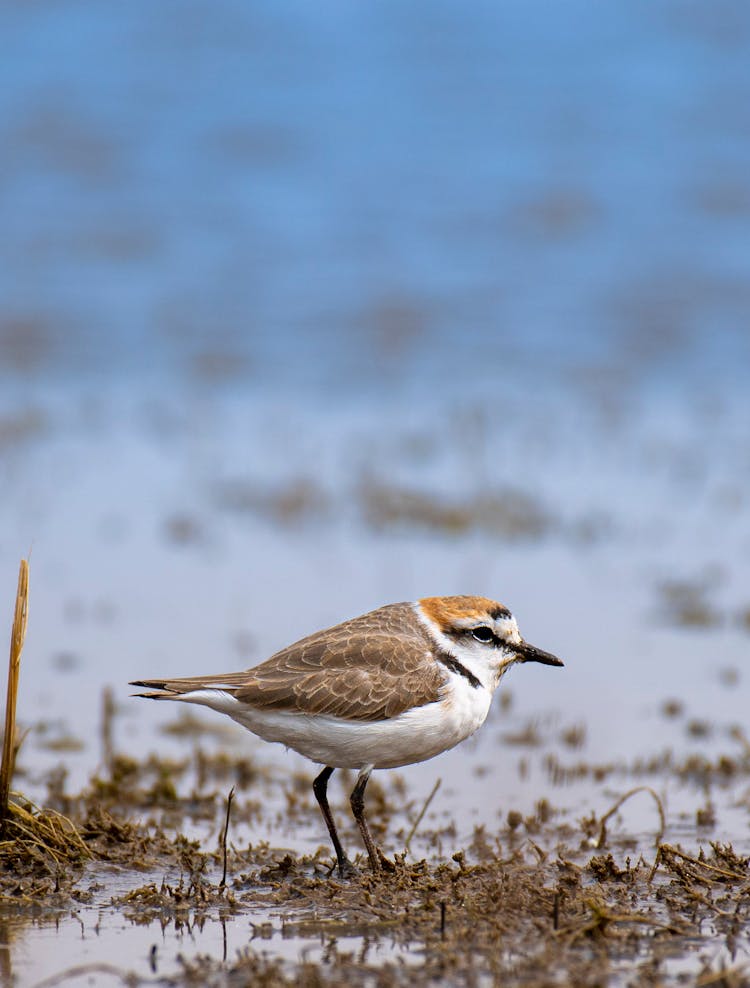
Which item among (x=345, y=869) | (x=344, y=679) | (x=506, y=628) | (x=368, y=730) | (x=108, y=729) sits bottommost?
(x=345, y=869)

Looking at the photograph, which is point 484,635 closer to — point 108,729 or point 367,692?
point 367,692

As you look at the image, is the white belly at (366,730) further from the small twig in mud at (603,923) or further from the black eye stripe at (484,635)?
the small twig in mud at (603,923)

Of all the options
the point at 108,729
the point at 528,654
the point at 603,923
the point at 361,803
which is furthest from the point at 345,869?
the point at 108,729

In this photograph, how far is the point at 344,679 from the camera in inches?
289

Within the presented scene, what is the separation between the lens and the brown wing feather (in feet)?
23.9

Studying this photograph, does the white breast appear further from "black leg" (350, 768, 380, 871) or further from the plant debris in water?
the plant debris in water

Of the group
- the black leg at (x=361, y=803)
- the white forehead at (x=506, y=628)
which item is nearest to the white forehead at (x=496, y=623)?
the white forehead at (x=506, y=628)

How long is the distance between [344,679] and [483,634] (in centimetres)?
80

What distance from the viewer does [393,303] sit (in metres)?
22.5

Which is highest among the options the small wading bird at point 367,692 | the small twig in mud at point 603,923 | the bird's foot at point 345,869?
the small wading bird at point 367,692

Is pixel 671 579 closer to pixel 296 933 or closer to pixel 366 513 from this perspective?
pixel 366 513

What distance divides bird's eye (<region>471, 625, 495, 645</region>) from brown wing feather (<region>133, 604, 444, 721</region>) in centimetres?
25

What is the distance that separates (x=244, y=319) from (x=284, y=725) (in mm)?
15334

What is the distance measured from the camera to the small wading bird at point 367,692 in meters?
7.28
